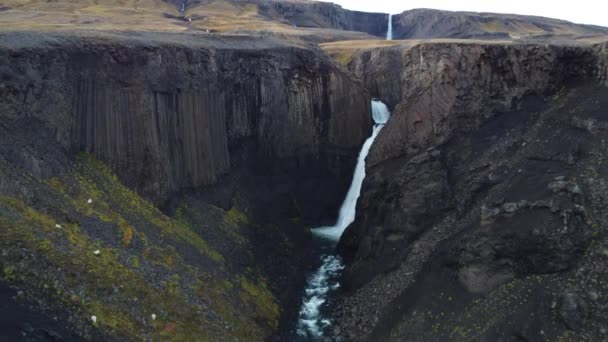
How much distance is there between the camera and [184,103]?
31516 millimetres

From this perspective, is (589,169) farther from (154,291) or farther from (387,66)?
(387,66)

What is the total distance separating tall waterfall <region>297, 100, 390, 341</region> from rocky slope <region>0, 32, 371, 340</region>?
0.96m

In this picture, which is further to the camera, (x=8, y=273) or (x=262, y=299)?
(x=262, y=299)

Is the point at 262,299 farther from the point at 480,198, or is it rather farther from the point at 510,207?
the point at 510,207

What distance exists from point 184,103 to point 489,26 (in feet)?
301

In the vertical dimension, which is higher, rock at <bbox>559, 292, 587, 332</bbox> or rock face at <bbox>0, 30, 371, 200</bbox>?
rock face at <bbox>0, 30, 371, 200</bbox>

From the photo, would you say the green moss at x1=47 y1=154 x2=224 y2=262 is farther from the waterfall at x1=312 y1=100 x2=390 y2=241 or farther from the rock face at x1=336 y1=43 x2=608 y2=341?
the waterfall at x1=312 y1=100 x2=390 y2=241

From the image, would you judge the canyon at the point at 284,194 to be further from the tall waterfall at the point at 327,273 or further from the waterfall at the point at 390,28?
the waterfall at the point at 390,28

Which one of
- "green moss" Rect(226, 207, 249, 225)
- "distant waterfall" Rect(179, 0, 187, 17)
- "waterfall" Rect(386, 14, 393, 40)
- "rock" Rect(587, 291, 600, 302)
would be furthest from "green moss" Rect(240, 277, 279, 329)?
"waterfall" Rect(386, 14, 393, 40)

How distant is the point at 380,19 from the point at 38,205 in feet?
425

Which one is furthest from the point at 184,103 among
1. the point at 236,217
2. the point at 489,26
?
the point at 489,26

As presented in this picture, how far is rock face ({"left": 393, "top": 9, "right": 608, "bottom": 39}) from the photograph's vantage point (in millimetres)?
100812

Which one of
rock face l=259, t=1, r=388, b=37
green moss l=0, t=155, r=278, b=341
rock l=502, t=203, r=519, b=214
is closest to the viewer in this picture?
green moss l=0, t=155, r=278, b=341

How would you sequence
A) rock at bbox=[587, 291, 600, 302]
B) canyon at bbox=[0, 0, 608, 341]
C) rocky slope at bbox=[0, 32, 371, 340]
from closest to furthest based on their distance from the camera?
rock at bbox=[587, 291, 600, 302] → rocky slope at bbox=[0, 32, 371, 340] → canyon at bbox=[0, 0, 608, 341]
